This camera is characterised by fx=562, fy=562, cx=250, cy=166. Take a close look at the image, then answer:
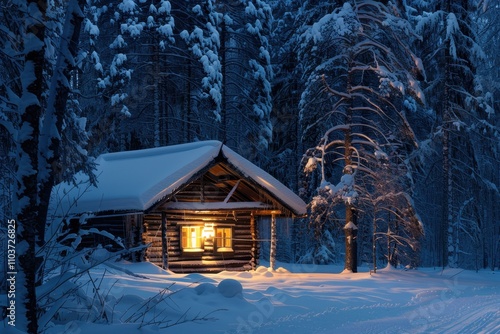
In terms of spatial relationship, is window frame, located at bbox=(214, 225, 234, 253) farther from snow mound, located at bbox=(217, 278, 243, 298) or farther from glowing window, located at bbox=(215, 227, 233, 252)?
snow mound, located at bbox=(217, 278, 243, 298)

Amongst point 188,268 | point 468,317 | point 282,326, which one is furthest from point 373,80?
point 282,326

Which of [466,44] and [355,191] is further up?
[466,44]

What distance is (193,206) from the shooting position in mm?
22594

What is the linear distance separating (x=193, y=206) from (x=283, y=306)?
994 cm

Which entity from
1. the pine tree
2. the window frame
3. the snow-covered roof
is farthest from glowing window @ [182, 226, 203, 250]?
the pine tree

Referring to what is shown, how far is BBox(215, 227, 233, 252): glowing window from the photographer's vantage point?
79.8 feet

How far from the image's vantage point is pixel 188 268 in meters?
23.3

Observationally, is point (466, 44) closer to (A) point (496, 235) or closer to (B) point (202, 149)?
(B) point (202, 149)

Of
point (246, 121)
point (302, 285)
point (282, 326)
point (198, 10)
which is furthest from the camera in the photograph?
point (246, 121)

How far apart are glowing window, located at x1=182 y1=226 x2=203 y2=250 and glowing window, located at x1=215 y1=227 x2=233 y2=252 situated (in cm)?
78

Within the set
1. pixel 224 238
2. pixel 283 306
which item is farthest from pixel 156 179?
pixel 283 306

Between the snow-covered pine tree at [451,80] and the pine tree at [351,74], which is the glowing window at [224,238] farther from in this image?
the snow-covered pine tree at [451,80]

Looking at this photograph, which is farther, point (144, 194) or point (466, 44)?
point (466, 44)

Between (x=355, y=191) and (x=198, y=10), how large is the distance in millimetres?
14922
